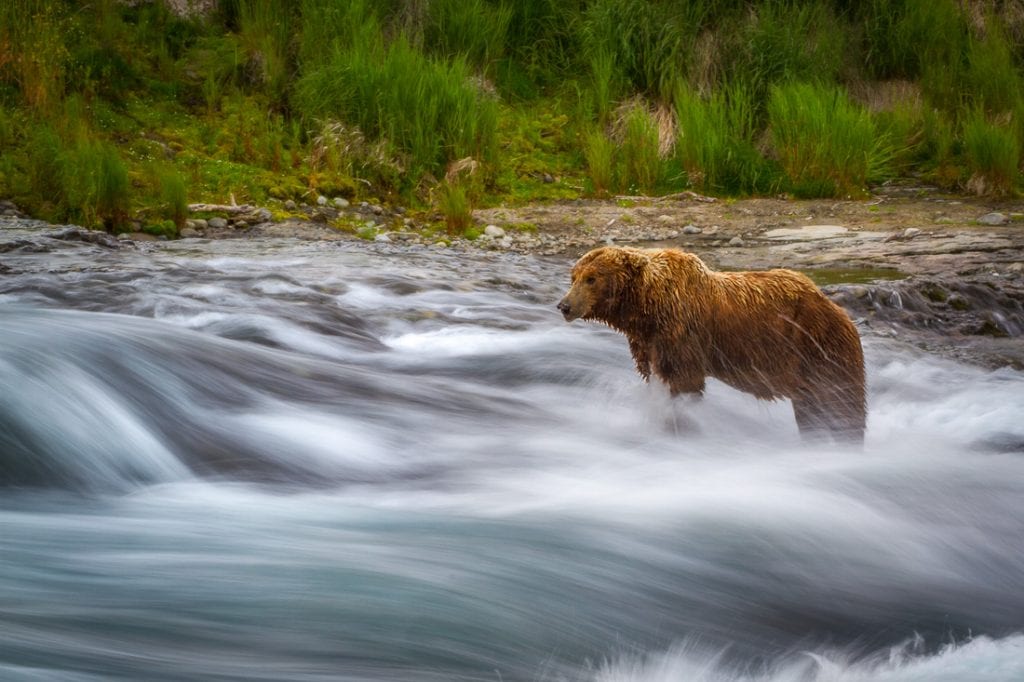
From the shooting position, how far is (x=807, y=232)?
372 inches

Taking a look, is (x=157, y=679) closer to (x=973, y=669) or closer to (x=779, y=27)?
(x=973, y=669)

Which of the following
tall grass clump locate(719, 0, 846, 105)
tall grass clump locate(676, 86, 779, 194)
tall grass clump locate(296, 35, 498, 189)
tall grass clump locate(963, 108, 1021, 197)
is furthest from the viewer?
tall grass clump locate(719, 0, 846, 105)

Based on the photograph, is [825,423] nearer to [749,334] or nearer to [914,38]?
[749,334]

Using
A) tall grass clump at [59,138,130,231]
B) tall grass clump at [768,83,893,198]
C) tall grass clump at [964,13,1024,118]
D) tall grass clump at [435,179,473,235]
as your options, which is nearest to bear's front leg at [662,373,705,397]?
tall grass clump at [435,179,473,235]

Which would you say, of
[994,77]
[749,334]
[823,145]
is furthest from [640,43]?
[749,334]

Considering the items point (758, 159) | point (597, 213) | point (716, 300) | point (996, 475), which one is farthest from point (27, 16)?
point (996, 475)

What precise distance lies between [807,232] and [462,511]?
6.42 m

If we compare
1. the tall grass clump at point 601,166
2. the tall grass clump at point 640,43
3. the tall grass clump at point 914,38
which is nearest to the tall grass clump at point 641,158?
the tall grass clump at point 601,166

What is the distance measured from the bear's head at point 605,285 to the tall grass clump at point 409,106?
245 inches

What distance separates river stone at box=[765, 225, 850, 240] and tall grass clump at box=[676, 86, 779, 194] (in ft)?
5.16

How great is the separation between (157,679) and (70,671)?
187 millimetres

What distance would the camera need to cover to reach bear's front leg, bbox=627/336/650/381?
183 inches

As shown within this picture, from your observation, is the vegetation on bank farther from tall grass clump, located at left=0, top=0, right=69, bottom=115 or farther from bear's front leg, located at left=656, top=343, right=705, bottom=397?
bear's front leg, located at left=656, top=343, right=705, bottom=397

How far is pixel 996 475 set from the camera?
4.17 metres
